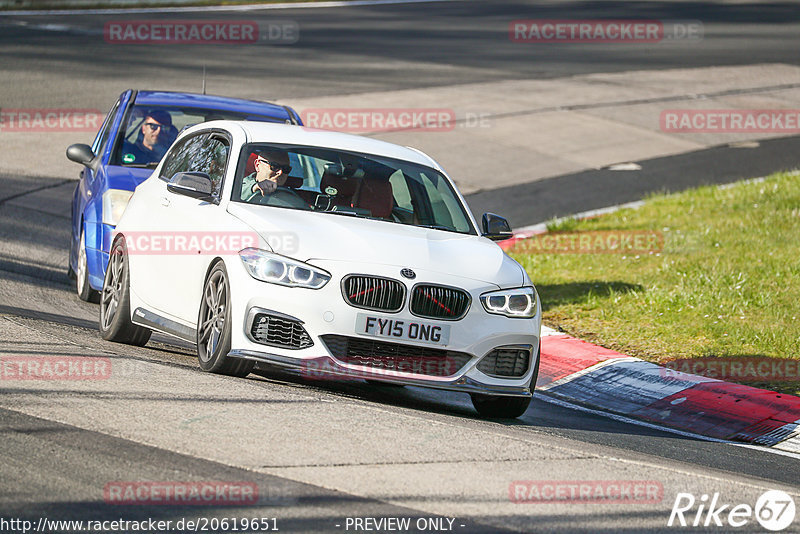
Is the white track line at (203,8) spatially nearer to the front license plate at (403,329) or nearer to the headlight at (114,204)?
the headlight at (114,204)

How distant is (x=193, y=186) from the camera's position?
809 cm

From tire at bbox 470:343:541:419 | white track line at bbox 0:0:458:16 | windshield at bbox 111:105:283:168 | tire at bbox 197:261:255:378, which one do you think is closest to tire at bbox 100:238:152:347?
tire at bbox 197:261:255:378

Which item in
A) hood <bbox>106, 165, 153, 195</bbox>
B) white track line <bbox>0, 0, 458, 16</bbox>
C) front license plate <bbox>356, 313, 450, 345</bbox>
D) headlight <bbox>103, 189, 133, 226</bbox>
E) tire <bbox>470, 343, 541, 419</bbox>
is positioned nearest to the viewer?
front license plate <bbox>356, 313, 450, 345</bbox>

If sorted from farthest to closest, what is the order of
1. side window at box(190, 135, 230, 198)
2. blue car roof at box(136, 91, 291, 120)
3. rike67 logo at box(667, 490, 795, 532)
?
blue car roof at box(136, 91, 291, 120), side window at box(190, 135, 230, 198), rike67 logo at box(667, 490, 795, 532)

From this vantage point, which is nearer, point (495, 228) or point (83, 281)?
point (495, 228)

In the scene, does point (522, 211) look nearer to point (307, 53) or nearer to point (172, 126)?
point (172, 126)

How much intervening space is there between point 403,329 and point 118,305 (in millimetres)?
2530

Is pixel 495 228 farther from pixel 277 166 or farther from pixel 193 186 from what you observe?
pixel 193 186

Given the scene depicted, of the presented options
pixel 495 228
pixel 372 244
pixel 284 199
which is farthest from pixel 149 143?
pixel 372 244

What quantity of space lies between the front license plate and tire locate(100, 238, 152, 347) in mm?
2236

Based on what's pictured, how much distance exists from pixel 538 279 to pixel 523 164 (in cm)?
680

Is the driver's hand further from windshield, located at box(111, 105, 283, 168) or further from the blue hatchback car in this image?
windshield, located at box(111, 105, 283, 168)

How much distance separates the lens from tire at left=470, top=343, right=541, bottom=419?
8.07 metres

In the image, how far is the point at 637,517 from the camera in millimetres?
5500
